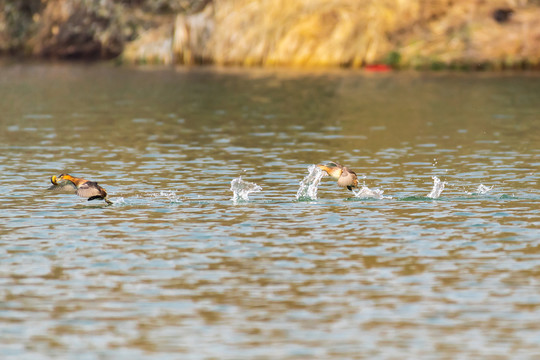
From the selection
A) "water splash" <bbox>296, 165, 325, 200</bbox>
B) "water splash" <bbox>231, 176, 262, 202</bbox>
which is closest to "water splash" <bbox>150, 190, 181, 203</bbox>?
"water splash" <bbox>231, 176, 262, 202</bbox>

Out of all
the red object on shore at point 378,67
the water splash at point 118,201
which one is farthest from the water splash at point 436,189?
the red object on shore at point 378,67

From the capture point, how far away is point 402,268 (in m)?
15.9

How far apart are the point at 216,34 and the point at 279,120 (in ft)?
112

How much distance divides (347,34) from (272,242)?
171 ft

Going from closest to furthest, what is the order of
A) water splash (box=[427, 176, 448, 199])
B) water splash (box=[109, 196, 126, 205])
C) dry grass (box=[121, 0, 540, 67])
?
water splash (box=[109, 196, 126, 205]) < water splash (box=[427, 176, 448, 199]) < dry grass (box=[121, 0, 540, 67])

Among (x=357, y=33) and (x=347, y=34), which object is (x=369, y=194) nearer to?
(x=357, y=33)

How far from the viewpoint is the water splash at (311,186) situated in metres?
22.4

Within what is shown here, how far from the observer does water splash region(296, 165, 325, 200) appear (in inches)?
881

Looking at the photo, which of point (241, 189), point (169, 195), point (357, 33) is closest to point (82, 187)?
point (169, 195)

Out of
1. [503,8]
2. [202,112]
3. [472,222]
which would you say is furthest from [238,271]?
[503,8]

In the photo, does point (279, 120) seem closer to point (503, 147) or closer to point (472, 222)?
point (503, 147)

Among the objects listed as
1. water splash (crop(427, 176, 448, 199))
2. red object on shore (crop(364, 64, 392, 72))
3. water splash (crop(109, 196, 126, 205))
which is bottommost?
water splash (crop(109, 196, 126, 205))

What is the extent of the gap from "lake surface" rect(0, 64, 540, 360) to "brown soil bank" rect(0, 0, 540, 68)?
26.6 m

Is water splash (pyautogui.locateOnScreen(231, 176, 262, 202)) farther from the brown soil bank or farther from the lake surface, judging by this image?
the brown soil bank
